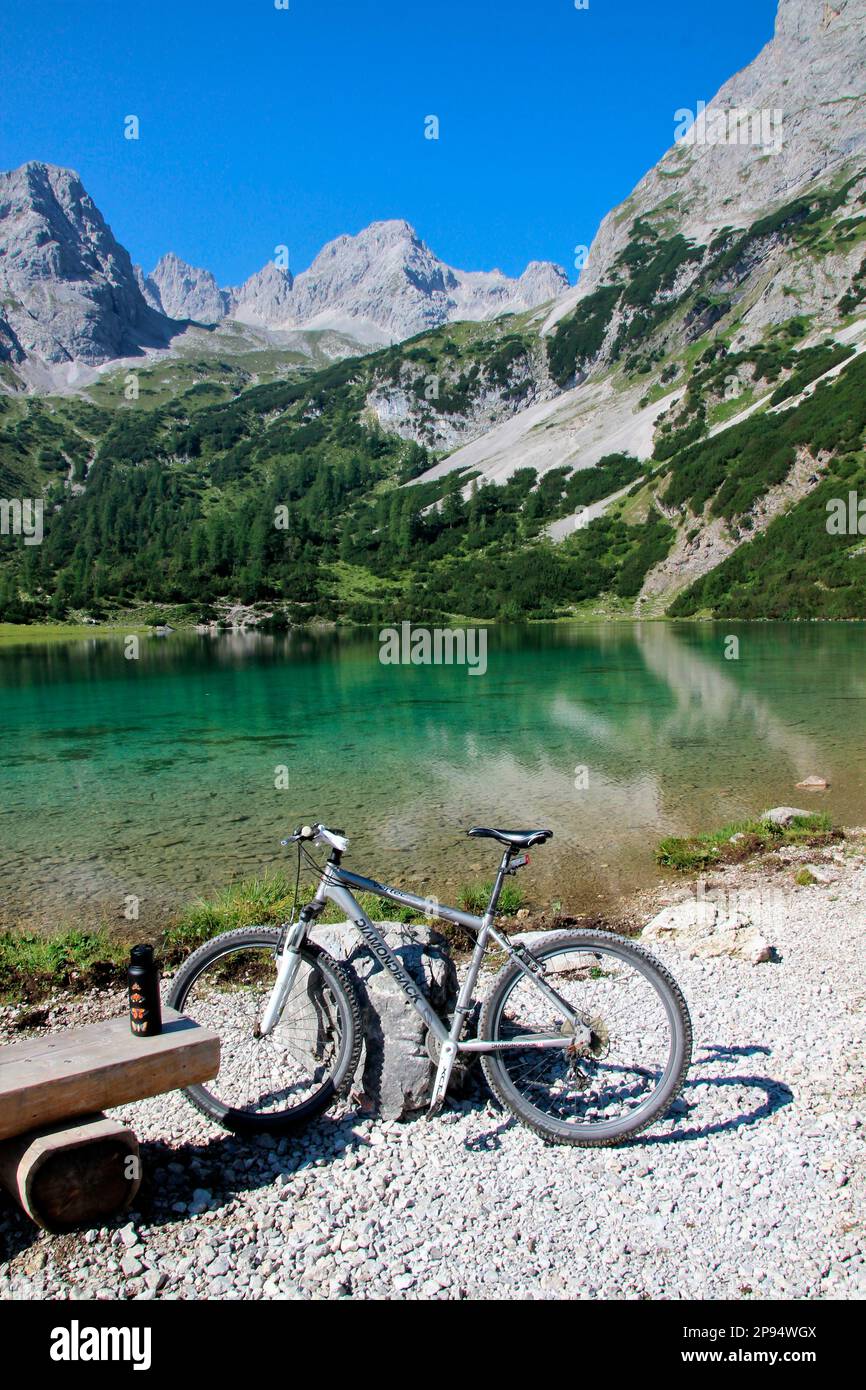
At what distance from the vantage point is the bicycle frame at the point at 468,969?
616 centimetres

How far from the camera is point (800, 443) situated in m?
125

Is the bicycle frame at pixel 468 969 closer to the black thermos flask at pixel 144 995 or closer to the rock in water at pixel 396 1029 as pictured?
the rock in water at pixel 396 1029

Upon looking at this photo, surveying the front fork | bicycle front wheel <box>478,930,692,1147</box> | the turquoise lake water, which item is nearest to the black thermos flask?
the front fork

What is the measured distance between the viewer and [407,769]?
27797mm

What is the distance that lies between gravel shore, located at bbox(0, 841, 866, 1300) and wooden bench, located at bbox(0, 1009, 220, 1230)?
0.85 feet

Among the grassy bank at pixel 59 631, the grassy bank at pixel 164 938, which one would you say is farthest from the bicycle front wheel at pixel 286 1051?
the grassy bank at pixel 59 631

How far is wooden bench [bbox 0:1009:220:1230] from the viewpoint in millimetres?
4820

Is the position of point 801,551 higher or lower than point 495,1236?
higher

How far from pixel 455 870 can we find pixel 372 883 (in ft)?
34.9

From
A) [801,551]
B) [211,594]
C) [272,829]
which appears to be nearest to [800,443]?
[801,551]

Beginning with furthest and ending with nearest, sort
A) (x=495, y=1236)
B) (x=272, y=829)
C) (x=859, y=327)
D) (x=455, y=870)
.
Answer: (x=859, y=327)
(x=272, y=829)
(x=455, y=870)
(x=495, y=1236)

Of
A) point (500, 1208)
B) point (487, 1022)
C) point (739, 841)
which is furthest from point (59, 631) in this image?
point (500, 1208)

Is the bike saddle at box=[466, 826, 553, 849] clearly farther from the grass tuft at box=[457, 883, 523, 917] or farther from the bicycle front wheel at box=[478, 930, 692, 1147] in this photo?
the grass tuft at box=[457, 883, 523, 917]

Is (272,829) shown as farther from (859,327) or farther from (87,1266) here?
(859,327)
